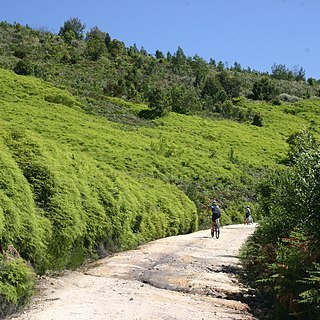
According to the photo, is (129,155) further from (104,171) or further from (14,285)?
(14,285)

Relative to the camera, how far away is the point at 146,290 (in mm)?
11523

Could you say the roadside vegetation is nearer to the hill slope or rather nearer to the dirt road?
the hill slope

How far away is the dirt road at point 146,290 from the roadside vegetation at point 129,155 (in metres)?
0.70

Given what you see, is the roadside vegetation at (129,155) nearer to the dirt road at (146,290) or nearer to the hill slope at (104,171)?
the hill slope at (104,171)

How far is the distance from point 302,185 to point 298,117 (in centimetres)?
8222

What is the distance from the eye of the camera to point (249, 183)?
48.4 m

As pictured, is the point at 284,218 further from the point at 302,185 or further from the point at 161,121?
the point at 161,121

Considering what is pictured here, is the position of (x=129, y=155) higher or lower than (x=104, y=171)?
higher

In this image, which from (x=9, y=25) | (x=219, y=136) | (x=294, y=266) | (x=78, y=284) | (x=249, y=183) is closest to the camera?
(x=294, y=266)

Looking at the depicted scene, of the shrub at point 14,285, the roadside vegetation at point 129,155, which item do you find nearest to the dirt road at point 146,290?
the shrub at point 14,285

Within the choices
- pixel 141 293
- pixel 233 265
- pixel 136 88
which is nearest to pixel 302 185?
pixel 141 293

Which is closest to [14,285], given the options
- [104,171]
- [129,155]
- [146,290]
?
→ [146,290]

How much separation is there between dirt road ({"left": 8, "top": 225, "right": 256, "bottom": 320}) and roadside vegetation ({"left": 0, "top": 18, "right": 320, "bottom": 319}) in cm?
70

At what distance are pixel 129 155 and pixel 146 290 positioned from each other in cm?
2711
